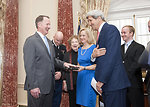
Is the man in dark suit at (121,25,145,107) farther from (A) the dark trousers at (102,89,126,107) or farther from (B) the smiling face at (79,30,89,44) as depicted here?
(A) the dark trousers at (102,89,126,107)

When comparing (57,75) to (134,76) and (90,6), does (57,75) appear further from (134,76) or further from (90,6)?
(90,6)

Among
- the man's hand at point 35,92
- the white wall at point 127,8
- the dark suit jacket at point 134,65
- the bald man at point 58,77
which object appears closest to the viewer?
the man's hand at point 35,92

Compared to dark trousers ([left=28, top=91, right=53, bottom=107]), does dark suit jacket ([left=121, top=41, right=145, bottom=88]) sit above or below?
above

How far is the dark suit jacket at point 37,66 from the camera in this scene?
6.32 feet

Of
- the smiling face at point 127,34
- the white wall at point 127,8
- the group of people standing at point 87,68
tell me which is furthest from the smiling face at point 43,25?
the white wall at point 127,8

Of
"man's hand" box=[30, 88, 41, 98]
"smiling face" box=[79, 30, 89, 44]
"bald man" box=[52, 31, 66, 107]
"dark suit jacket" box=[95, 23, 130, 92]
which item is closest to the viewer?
"dark suit jacket" box=[95, 23, 130, 92]

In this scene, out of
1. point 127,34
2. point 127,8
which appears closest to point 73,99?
point 127,34

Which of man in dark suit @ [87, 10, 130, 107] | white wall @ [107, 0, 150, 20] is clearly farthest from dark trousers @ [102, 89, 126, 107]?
white wall @ [107, 0, 150, 20]

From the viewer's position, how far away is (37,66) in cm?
201

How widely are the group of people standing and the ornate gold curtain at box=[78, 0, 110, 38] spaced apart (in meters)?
1.36

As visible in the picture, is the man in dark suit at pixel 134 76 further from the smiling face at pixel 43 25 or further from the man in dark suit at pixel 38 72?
the smiling face at pixel 43 25

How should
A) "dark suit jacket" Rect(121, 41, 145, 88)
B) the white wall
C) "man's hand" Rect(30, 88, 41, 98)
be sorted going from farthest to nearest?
the white wall → "dark suit jacket" Rect(121, 41, 145, 88) → "man's hand" Rect(30, 88, 41, 98)

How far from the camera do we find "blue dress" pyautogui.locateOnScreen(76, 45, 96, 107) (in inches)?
89.4

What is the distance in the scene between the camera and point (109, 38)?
5.29 feet
